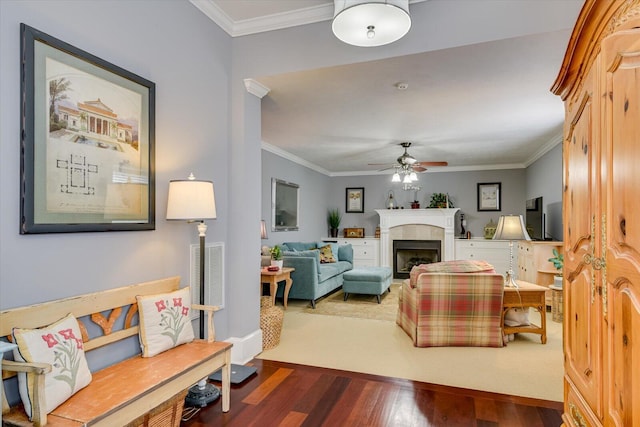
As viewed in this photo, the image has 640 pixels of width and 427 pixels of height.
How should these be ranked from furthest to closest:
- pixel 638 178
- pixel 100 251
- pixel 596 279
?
pixel 100 251 < pixel 596 279 < pixel 638 178

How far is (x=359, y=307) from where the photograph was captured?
5.52 metres

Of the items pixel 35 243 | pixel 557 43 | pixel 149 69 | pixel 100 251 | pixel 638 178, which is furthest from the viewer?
pixel 557 43

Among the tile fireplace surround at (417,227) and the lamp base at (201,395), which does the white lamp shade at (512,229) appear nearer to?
the lamp base at (201,395)

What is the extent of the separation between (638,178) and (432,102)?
322 centimetres

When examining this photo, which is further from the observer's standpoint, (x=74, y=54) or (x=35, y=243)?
(x=74, y=54)

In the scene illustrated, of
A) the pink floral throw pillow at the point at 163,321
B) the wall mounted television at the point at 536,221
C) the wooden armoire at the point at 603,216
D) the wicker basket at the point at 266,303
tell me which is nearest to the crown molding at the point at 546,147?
the wall mounted television at the point at 536,221

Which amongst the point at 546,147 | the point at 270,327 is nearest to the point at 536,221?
the point at 546,147

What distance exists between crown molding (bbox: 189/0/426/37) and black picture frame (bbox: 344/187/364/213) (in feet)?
20.0

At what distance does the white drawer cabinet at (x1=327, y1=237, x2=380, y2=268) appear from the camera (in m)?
8.60

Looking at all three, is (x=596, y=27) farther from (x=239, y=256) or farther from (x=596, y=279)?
(x=239, y=256)

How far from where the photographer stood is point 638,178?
3.36ft

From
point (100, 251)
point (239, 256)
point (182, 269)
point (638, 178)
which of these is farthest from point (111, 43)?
point (638, 178)

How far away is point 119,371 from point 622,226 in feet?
7.52

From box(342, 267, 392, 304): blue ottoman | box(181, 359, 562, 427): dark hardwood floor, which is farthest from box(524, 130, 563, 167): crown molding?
box(181, 359, 562, 427): dark hardwood floor
